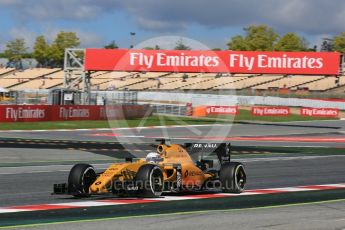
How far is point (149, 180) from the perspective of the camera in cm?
1134

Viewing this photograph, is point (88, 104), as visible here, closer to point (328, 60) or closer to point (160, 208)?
point (328, 60)

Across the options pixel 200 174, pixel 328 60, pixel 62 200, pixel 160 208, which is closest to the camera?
pixel 160 208

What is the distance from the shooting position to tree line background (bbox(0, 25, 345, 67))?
136 meters

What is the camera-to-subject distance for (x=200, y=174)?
12.7 m

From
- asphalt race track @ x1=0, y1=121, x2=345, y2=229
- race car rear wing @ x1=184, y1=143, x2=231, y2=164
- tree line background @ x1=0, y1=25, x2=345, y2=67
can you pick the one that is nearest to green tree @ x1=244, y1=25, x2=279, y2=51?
tree line background @ x1=0, y1=25, x2=345, y2=67

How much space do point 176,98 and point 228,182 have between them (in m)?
57.3

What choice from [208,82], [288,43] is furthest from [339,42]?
[208,82]

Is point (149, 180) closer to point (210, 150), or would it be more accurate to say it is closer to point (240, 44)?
point (210, 150)

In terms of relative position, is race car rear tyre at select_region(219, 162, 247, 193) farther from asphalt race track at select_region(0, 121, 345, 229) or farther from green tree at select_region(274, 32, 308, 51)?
green tree at select_region(274, 32, 308, 51)

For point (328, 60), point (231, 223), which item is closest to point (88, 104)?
point (328, 60)

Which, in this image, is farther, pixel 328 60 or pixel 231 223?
pixel 328 60

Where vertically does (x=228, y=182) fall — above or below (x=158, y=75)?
below

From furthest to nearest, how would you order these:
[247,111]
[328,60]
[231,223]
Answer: [247,111]
[328,60]
[231,223]

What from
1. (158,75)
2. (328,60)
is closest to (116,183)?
(328,60)
